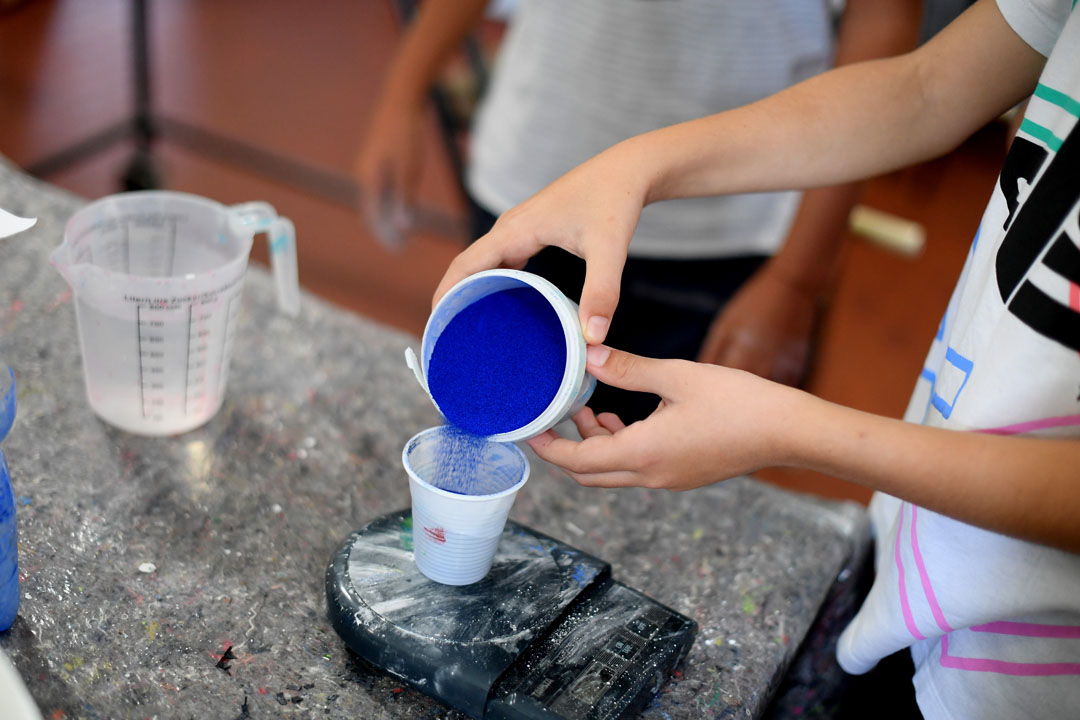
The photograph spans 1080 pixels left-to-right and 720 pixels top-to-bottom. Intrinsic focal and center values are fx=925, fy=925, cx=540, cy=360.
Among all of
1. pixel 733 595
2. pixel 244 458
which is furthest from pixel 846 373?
pixel 244 458

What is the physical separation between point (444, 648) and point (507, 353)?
0.24 m

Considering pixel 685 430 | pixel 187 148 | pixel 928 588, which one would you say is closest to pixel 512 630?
pixel 685 430

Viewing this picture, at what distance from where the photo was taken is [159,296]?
0.87 m

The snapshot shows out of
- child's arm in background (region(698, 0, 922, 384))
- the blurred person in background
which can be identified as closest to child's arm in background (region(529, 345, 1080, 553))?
the blurred person in background

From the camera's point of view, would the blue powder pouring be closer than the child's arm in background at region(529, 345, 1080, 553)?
No

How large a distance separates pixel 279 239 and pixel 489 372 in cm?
35

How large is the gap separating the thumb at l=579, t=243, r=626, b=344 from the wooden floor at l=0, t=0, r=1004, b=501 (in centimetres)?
165

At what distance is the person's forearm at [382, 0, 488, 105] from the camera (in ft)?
4.83

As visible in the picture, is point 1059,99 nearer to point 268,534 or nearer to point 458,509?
point 458,509

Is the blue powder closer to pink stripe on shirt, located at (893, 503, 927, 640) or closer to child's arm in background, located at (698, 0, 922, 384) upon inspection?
pink stripe on shirt, located at (893, 503, 927, 640)

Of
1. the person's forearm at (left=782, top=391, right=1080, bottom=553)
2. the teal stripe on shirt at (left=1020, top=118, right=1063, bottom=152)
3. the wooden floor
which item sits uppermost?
the teal stripe on shirt at (left=1020, top=118, right=1063, bottom=152)

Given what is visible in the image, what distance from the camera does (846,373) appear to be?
2.60m

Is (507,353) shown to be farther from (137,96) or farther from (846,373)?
(137,96)

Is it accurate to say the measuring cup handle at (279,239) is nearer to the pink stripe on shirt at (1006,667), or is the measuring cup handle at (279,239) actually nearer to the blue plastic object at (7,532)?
the blue plastic object at (7,532)
